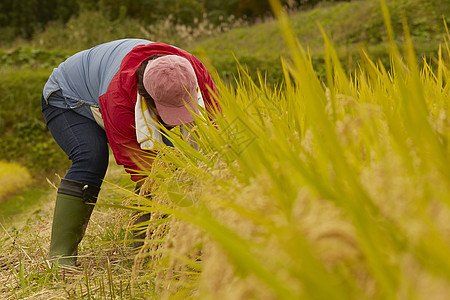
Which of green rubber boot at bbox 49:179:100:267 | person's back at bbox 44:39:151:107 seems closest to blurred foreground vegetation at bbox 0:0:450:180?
person's back at bbox 44:39:151:107

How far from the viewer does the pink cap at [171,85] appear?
1713 millimetres

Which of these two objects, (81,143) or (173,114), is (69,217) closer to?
(81,143)

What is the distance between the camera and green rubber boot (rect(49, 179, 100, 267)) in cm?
192

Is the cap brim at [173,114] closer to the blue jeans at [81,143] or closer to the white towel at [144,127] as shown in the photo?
the white towel at [144,127]

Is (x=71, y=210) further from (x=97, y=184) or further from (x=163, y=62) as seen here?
(x=163, y=62)

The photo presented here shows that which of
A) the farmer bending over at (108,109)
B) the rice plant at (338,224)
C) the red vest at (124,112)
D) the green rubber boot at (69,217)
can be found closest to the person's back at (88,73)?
the farmer bending over at (108,109)

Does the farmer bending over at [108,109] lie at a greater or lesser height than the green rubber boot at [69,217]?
greater

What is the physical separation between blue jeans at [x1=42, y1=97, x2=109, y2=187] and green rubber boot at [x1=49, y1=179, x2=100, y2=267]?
44 mm

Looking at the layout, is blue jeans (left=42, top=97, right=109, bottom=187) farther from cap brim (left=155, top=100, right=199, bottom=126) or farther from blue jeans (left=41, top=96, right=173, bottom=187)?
cap brim (left=155, top=100, right=199, bottom=126)

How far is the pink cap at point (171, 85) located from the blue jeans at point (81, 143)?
0.42m

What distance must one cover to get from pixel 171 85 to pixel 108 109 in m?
0.35

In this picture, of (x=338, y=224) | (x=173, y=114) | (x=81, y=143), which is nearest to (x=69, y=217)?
(x=81, y=143)

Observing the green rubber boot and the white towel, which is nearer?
the white towel

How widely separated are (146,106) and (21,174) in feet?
14.6
